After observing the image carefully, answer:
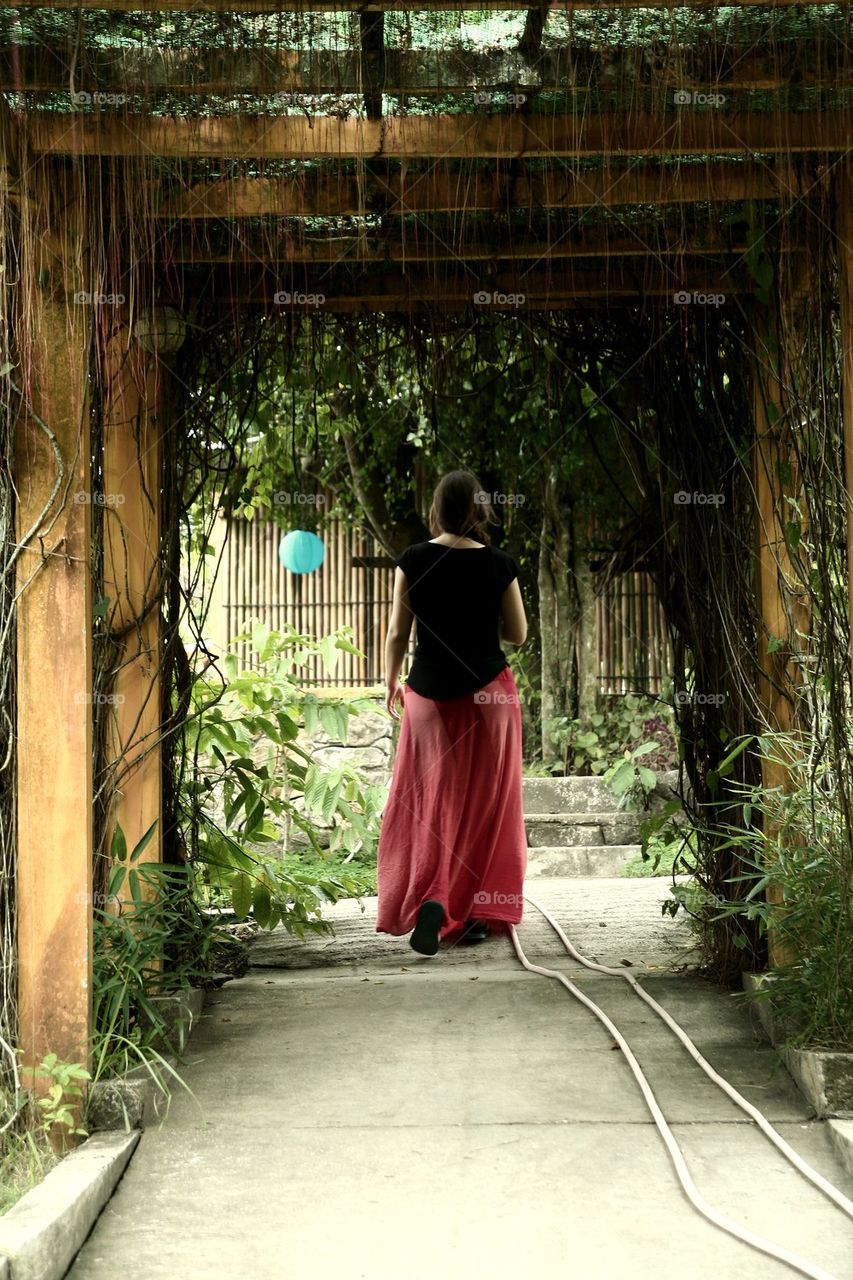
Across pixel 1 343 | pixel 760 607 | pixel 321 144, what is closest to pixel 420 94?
pixel 321 144

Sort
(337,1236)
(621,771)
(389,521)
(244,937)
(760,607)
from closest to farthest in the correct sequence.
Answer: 1. (337,1236)
2. (760,607)
3. (244,937)
4. (621,771)
5. (389,521)

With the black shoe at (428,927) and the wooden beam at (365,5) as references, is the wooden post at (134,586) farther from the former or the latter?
the wooden beam at (365,5)

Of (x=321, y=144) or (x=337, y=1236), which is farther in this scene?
(x=321, y=144)

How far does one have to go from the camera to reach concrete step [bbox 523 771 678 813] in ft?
29.0

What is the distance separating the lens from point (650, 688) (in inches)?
405

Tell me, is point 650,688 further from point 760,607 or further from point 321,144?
point 321,144

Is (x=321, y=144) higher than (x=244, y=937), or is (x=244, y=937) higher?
(x=321, y=144)

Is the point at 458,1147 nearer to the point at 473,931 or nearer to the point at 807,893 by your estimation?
the point at 807,893

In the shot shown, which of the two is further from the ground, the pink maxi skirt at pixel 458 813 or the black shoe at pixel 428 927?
the pink maxi skirt at pixel 458 813

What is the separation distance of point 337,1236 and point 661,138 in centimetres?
272

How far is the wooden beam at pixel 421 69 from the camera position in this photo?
302cm

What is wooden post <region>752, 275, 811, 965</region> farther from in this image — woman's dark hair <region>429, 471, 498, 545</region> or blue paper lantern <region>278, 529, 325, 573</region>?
blue paper lantern <region>278, 529, 325, 573</region>

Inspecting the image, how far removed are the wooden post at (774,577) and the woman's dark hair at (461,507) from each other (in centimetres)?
109

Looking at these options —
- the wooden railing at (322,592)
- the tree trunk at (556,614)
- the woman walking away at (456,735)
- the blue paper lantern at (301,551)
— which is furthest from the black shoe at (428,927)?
the wooden railing at (322,592)
